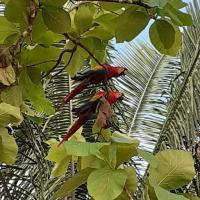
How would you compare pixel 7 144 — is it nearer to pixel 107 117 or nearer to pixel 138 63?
pixel 107 117

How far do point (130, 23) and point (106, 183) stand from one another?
8.5 inches

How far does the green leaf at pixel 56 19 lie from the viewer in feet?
2.42

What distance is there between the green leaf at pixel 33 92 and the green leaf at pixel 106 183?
0.19 m

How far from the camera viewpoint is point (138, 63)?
380 centimetres

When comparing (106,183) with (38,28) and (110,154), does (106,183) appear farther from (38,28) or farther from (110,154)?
(38,28)

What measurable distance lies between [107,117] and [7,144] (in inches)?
8.1

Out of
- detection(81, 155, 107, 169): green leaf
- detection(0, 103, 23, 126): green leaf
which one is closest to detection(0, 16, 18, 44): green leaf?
detection(0, 103, 23, 126): green leaf

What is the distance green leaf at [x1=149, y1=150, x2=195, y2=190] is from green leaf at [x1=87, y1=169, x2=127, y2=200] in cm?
5

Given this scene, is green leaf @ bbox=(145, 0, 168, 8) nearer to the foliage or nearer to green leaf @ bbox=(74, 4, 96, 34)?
the foliage

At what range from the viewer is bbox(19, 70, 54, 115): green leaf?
2.70 ft

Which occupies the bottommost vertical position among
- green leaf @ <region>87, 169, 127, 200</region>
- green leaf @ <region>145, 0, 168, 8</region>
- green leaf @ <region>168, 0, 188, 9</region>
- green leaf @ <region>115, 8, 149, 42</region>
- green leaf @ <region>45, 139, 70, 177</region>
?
green leaf @ <region>45, 139, 70, 177</region>

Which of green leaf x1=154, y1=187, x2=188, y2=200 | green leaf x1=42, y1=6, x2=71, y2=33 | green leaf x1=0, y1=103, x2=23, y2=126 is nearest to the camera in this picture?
green leaf x1=154, y1=187, x2=188, y2=200

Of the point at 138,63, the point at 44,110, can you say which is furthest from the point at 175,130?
the point at 44,110

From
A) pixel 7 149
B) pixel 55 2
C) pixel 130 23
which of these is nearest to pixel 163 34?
pixel 130 23
